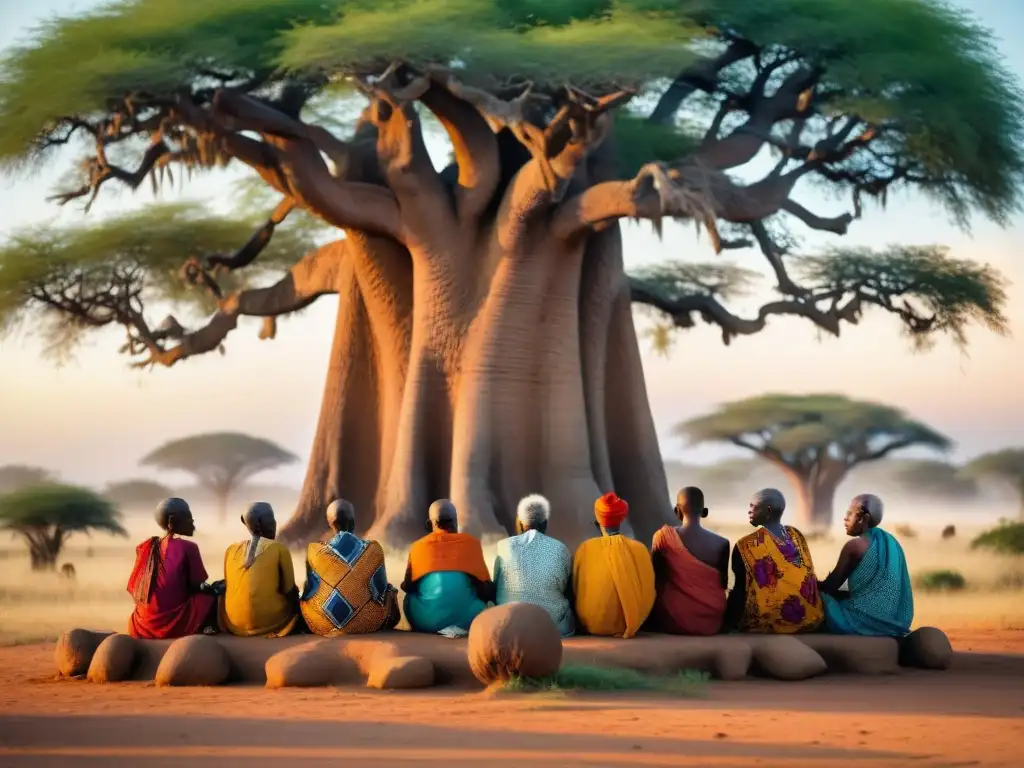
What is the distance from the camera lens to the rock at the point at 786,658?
9359 millimetres

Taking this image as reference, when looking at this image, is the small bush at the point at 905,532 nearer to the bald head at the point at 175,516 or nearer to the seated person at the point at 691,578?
the seated person at the point at 691,578

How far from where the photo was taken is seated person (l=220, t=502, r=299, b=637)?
9562 millimetres

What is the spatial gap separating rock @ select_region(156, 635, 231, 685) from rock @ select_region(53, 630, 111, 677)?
0.81 meters

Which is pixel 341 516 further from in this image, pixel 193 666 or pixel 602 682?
pixel 602 682

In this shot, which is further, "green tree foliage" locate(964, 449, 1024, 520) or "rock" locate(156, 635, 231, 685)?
"green tree foliage" locate(964, 449, 1024, 520)

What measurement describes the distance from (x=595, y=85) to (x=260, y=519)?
7242 mm

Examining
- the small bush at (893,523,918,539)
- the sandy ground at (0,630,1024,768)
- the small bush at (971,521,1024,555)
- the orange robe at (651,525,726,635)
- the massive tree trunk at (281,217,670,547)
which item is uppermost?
the massive tree trunk at (281,217,670,547)

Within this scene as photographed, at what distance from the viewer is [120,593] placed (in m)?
16.5

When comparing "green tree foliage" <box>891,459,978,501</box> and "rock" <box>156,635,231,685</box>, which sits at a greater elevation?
"green tree foliage" <box>891,459,978,501</box>

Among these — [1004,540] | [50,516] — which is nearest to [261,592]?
[50,516]

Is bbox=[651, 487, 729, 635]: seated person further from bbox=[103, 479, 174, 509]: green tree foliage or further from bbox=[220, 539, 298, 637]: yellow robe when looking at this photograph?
bbox=[103, 479, 174, 509]: green tree foliage

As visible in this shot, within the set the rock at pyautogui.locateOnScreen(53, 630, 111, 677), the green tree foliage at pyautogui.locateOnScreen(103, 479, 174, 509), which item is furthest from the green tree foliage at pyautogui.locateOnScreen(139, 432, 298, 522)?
the rock at pyautogui.locateOnScreen(53, 630, 111, 677)

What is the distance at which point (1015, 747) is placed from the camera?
23.2 ft

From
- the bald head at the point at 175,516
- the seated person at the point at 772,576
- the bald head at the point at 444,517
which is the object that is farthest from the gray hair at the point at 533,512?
the bald head at the point at 175,516
